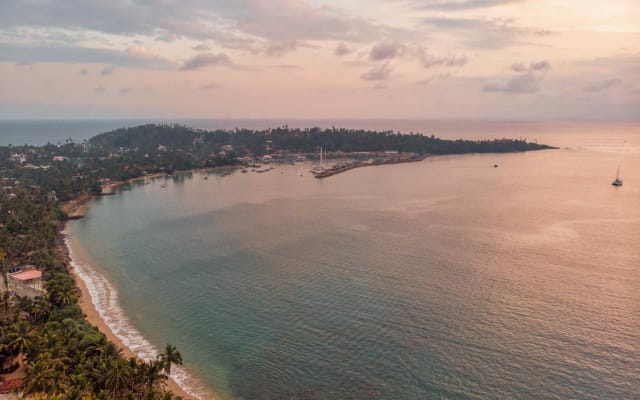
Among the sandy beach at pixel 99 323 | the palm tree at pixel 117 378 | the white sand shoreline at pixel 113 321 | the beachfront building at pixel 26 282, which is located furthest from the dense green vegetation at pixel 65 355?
the white sand shoreline at pixel 113 321

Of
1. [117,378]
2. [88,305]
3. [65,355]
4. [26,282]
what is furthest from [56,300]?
[117,378]

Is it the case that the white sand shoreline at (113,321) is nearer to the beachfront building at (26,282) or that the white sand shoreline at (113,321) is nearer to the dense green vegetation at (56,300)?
the dense green vegetation at (56,300)

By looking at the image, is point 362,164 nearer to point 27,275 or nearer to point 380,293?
point 380,293

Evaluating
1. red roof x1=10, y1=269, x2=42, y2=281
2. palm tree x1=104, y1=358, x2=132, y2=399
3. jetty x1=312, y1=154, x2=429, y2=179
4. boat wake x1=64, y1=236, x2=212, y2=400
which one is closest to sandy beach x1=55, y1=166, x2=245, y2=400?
boat wake x1=64, y1=236, x2=212, y2=400

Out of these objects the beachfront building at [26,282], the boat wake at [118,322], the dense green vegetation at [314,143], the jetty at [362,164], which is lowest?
the boat wake at [118,322]

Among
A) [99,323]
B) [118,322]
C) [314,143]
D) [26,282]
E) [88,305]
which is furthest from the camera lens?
[314,143]

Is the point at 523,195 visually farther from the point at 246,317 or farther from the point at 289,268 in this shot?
the point at 246,317

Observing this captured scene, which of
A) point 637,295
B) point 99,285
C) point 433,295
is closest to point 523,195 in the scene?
point 637,295
